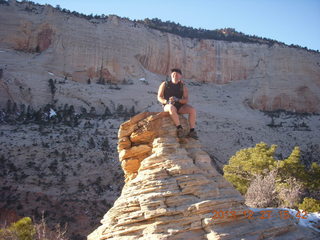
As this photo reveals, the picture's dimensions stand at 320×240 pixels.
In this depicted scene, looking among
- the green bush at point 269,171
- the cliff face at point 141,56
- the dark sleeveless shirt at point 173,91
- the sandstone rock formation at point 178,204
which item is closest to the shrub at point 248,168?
the green bush at point 269,171

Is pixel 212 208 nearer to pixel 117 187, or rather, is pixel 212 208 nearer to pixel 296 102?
pixel 117 187

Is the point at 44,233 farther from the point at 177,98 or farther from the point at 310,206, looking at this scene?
the point at 310,206

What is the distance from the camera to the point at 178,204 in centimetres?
607

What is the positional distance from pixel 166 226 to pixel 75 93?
35.6 m

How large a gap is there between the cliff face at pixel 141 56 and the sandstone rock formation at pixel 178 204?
108ft

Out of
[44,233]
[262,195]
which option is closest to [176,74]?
[44,233]

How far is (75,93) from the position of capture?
39.6 meters

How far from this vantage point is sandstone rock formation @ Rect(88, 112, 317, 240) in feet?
19.2

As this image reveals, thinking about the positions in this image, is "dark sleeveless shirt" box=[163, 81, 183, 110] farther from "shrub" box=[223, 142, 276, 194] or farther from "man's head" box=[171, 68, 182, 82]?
"shrub" box=[223, 142, 276, 194]

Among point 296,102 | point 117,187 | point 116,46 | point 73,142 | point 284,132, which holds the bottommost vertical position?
point 117,187

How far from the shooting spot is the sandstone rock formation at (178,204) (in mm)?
5855

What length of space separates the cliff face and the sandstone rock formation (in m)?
33.0

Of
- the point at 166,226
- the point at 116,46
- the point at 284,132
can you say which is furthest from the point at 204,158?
the point at 116,46

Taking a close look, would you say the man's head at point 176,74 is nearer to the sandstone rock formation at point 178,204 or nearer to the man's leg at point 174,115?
the man's leg at point 174,115
